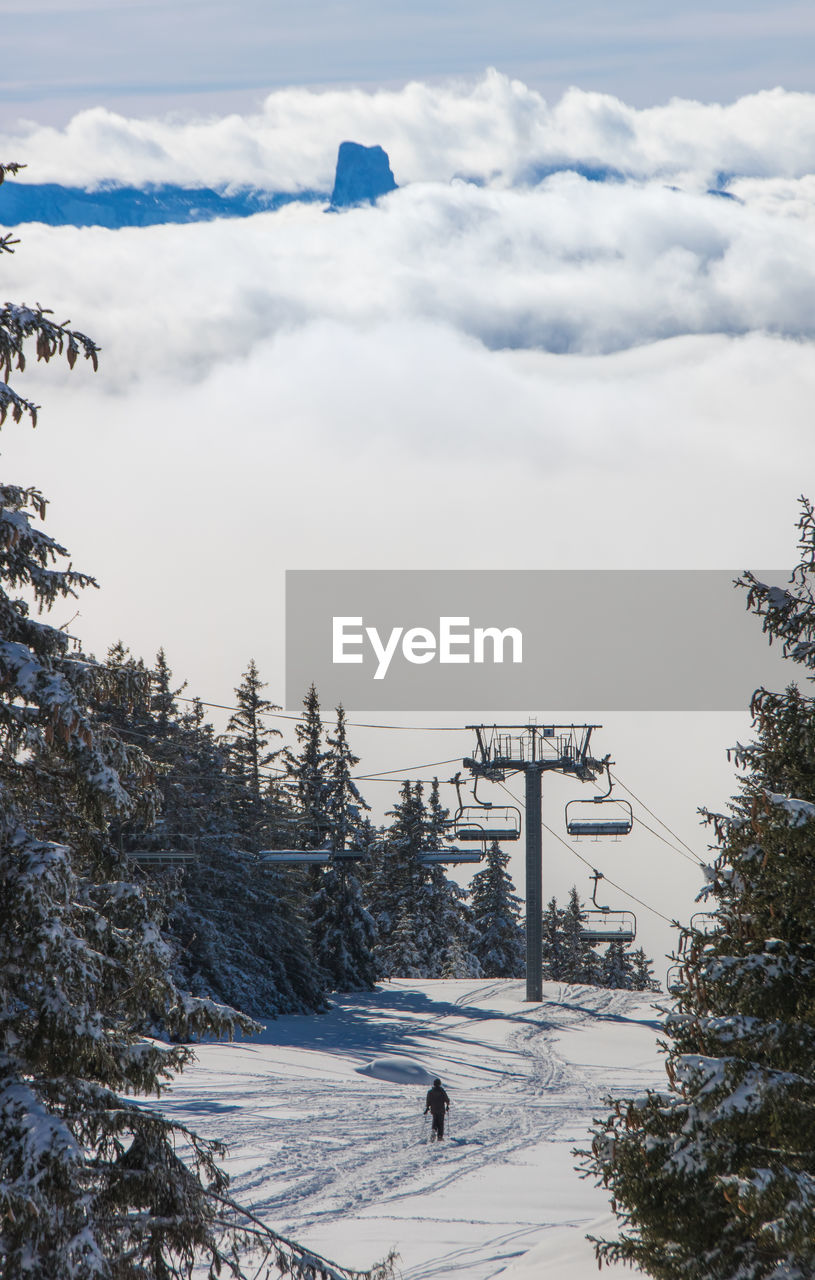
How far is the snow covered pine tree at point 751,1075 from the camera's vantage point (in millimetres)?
7844

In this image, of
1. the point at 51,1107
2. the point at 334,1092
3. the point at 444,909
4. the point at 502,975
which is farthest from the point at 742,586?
the point at 502,975

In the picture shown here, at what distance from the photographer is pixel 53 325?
8.04 meters

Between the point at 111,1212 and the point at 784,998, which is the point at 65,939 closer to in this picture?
the point at 111,1212

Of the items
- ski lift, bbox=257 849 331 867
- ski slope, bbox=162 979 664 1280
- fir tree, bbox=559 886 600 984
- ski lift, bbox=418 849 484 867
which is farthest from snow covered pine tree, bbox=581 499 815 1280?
fir tree, bbox=559 886 600 984

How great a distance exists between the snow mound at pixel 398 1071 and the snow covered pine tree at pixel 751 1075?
78.8 ft

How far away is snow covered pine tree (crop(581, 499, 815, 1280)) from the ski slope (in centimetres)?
526

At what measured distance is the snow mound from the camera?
32500 mm

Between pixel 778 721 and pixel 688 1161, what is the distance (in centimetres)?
309

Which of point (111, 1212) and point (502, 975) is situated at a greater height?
point (111, 1212)

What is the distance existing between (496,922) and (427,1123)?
168 feet

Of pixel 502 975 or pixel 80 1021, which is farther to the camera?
pixel 502 975

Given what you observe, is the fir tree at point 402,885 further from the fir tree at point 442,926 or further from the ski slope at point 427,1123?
Answer: the ski slope at point 427,1123

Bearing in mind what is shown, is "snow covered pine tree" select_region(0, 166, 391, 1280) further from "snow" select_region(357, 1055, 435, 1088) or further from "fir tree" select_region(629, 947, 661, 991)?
"fir tree" select_region(629, 947, 661, 991)

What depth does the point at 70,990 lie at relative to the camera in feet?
25.7
